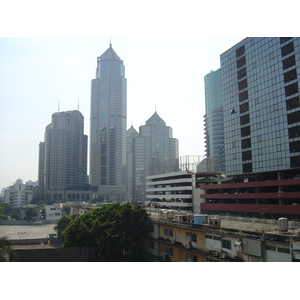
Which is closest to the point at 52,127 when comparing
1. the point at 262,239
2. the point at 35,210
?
the point at 35,210

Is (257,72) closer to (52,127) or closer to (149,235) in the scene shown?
(149,235)

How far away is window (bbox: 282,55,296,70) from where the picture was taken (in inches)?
1389

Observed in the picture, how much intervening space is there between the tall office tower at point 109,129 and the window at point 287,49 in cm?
11419

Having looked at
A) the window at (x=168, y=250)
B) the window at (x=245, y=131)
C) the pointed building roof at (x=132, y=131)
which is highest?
the pointed building roof at (x=132, y=131)

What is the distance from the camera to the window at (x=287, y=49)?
35.4m

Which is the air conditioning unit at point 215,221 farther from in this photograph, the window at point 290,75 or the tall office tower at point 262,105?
the window at point 290,75

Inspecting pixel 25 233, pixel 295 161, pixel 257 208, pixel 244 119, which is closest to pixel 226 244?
pixel 295 161

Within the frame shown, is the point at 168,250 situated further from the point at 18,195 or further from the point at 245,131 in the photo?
the point at 18,195

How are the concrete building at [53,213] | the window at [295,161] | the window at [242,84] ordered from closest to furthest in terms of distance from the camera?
the window at [295,161] < the window at [242,84] < the concrete building at [53,213]

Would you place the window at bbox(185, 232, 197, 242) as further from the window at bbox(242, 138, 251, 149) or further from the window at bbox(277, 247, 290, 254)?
the window at bbox(242, 138, 251, 149)

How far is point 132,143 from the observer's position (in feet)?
507

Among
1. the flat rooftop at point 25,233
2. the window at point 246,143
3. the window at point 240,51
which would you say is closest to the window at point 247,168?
the window at point 246,143

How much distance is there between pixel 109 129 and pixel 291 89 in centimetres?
11733

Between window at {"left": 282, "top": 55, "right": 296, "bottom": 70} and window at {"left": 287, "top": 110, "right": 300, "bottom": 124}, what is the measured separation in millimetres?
5711
